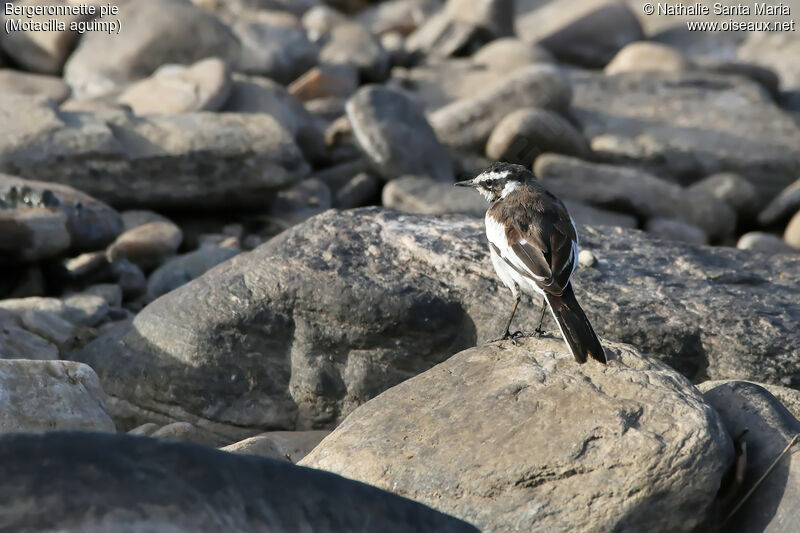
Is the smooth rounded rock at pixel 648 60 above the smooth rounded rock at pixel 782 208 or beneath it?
above

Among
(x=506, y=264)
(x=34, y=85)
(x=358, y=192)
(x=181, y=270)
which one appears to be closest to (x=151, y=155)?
(x=181, y=270)

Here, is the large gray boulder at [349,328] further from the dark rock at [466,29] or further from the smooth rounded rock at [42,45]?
the dark rock at [466,29]

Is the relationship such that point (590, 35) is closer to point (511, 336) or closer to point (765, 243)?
point (765, 243)

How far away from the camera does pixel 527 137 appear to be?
513 inches

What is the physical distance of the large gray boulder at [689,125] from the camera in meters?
14.1

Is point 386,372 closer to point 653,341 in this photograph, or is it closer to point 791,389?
point 653,341

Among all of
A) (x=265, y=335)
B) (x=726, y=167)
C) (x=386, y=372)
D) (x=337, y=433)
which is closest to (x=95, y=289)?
(x=265, y=335)

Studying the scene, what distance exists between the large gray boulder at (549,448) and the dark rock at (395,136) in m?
7.03

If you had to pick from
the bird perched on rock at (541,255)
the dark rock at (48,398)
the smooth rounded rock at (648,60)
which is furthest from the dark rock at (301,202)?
the smooth rounded rock at (648,60)

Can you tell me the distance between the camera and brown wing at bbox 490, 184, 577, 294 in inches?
231

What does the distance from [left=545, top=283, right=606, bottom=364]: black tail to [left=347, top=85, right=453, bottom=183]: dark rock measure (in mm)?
6707

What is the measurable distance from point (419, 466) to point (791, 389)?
269 cm

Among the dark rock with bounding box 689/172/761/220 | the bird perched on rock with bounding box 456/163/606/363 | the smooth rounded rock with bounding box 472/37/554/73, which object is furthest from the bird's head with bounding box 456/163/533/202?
the smooth rounded rock with bounding box 472/37/554/73

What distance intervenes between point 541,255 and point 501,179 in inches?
56.9
